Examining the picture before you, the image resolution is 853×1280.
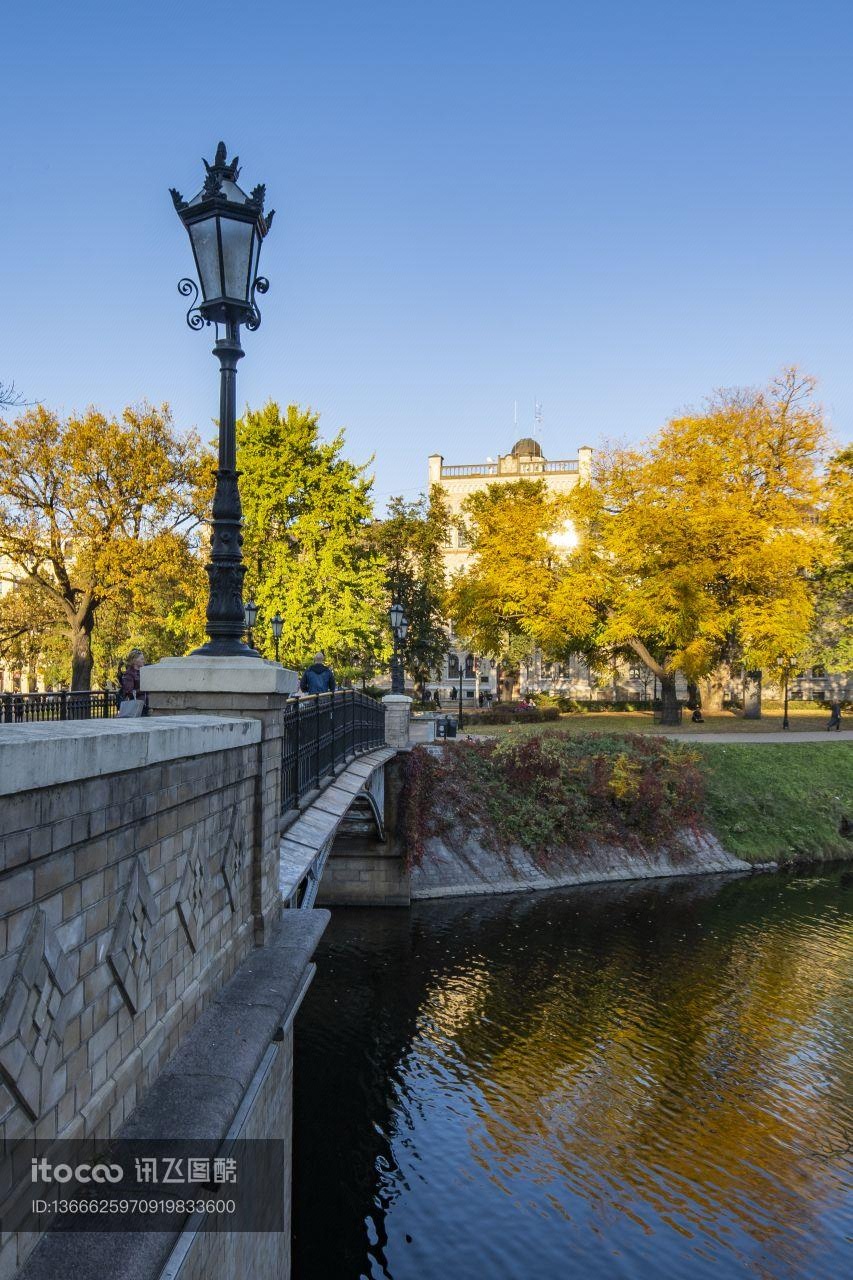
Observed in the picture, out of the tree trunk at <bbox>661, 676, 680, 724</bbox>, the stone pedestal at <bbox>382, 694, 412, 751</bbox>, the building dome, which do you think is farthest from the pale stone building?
the stone pedestal at <bbox>382, 694, 412, 751</bbox>

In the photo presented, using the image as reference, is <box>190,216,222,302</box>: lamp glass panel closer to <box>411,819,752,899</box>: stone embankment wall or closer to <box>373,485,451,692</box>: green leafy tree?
<box>411,819,752,899</box>: stone embankment wall

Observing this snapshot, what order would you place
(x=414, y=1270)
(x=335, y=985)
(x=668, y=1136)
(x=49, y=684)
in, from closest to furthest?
(x=414, y=1270) → (x=668, y=1136) → (x=335, y=985) → (x=49, y=684)

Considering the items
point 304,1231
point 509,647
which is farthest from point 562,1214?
point 509,647

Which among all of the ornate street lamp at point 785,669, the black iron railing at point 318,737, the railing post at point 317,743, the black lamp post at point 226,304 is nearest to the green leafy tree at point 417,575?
the ornate street lamp at point 785,669

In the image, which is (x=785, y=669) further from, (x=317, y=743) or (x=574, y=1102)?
(x=317, y=743)

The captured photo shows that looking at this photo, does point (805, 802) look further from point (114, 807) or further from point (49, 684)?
point (49, 684)

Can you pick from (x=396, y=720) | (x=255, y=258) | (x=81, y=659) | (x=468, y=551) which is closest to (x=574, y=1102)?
(x=255, y=258)

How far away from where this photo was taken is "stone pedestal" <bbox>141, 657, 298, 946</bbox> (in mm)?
6043

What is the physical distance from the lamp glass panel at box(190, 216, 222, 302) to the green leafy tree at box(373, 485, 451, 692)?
121 ft

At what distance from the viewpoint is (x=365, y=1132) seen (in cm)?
1202

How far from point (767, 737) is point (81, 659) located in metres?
24.2

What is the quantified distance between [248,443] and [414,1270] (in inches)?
1190

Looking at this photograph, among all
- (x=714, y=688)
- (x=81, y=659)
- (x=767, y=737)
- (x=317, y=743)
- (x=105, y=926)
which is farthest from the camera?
(x=714, y=688)

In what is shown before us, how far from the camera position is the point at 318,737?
12438 millimetres
